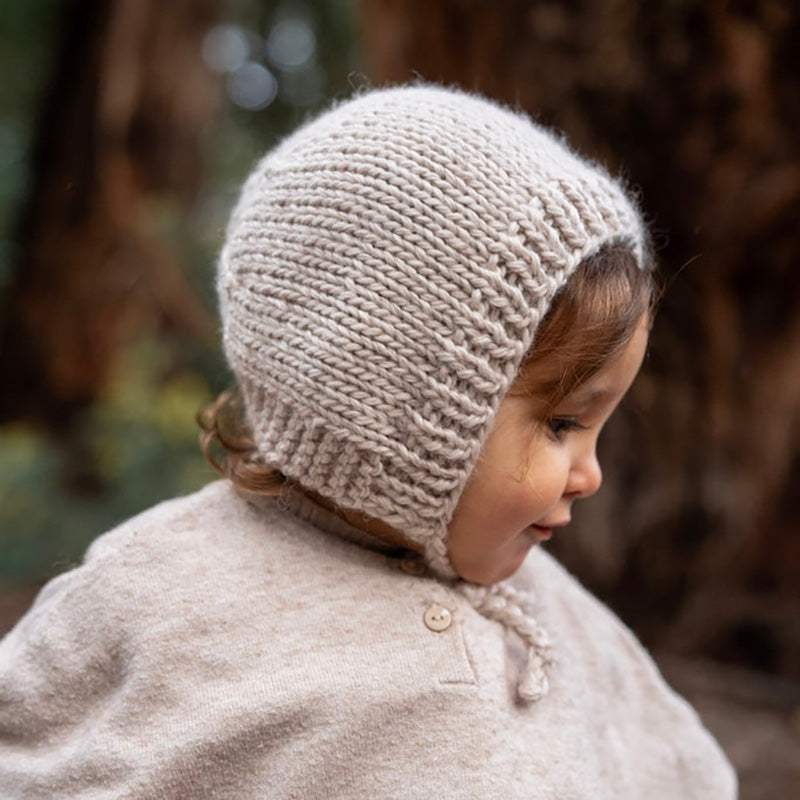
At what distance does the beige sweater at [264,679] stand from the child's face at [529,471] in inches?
5.2

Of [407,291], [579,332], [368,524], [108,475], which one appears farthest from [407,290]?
[108,475]

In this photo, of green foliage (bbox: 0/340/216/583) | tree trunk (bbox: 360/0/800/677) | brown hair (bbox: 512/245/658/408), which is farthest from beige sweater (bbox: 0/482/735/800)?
green foliage (bbox: 0/340/216/583)

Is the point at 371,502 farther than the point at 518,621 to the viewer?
No

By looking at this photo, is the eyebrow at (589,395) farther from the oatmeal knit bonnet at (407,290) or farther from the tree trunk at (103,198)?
the tree trunk at (103,198)

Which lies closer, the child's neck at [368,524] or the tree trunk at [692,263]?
the child's neck at [368,524]

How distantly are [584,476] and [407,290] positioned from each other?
42cm

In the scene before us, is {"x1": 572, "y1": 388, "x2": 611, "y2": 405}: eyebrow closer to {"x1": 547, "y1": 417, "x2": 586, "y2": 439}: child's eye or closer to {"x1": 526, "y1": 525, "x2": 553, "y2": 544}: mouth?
{"x1": 547, "y1": 417, "x2": 586, "y2": 439}: child's eye

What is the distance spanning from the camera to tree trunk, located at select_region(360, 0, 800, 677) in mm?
2424

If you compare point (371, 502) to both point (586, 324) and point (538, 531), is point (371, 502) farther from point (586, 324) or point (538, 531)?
point (586, 324)

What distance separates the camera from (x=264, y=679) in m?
1.39

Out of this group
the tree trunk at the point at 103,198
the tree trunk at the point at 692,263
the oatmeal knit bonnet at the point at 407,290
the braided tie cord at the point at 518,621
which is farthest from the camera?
the tree trunk at the point at 103,198

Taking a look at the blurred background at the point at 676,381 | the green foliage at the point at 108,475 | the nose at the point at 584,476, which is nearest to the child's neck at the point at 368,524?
the nose at the point at 584,476

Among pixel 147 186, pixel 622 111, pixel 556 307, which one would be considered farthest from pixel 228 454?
pixel 147 186

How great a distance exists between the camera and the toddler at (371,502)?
4.42 ft
